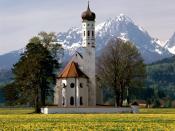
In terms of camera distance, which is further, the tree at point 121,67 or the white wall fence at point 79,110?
the tree at point 121,67

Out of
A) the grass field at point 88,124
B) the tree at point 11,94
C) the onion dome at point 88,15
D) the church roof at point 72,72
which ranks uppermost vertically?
the onion dome at point 88,15

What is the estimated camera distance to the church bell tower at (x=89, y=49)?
12125 centimetres

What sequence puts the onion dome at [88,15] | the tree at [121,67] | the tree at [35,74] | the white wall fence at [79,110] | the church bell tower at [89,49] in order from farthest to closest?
the onion dome at [88,15] → the church bell tower at [89,49] → the tree at [121,67] → the tree at [35,74] → the white wall fence at [79,110]

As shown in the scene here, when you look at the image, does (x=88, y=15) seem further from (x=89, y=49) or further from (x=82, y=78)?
(x=82, y=78)

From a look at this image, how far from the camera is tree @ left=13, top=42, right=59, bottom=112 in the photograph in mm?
108562

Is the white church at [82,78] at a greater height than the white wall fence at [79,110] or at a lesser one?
greater

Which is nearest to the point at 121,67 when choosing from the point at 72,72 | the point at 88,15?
the point at 72,72

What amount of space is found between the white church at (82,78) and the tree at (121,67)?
5.08 meters

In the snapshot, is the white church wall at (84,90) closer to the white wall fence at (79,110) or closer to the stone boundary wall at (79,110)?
the white wall fence at (79,110)

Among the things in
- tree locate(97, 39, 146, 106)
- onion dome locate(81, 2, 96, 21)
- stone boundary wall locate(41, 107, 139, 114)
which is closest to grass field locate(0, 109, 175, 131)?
stone boundary wall locate(41, 107, 139, 114)

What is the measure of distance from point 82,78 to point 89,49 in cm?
661

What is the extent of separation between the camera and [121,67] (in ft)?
371

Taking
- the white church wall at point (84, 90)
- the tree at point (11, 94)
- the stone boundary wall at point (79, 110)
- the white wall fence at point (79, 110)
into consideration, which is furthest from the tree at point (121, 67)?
the tree at point (11, 94)

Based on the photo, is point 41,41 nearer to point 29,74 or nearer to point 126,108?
point 29,74
